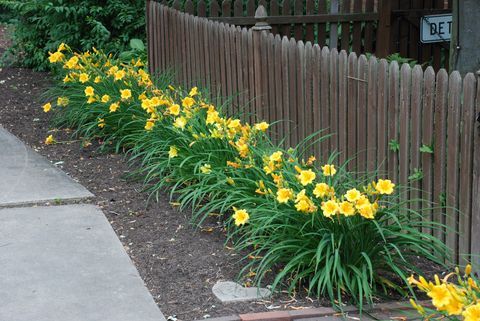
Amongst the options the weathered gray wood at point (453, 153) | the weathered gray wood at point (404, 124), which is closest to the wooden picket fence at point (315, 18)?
the weathered gray wood at point (404, 124)

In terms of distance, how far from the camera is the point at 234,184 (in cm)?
583

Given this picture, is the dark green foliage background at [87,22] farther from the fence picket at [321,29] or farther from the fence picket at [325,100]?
the fence picket at [325,100]

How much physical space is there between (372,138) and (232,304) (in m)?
1.69

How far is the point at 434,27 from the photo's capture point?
30.7 feet

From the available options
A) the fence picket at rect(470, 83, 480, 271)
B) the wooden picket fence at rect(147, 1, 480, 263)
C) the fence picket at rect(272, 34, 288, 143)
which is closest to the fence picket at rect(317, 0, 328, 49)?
the wooden picket fence at rect(147, 1, 480, 263)

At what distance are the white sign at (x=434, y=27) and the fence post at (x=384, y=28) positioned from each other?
0.36m

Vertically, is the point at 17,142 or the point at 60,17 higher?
the point at 60,17

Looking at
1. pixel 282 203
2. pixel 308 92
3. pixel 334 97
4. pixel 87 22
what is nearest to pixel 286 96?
pixel 308 92

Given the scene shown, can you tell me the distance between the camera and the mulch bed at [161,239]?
4.85 meters

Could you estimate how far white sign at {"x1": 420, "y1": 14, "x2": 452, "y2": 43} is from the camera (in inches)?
368

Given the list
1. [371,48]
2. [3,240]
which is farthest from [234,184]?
[371,48]

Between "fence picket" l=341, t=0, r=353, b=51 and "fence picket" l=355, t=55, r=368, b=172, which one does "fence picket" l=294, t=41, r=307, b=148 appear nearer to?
"fence picket" l=355, t=55, r=368, b=172

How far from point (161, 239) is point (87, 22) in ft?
19.2

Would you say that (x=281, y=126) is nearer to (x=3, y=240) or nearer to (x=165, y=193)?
(x=165, y=193)
